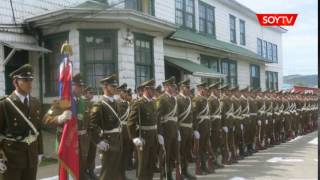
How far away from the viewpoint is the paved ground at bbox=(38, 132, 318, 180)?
1009 cm

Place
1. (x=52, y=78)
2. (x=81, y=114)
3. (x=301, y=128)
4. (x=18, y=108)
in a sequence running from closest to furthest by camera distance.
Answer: (x=18, y=108), (x=81, y=114), (x=52, y=78), (x=301, y=128)

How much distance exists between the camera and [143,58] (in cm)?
1548

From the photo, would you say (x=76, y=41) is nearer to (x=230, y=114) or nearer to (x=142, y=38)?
(x=142, y=38)

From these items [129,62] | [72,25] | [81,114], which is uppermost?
[72,25]

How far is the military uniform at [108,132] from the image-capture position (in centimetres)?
736

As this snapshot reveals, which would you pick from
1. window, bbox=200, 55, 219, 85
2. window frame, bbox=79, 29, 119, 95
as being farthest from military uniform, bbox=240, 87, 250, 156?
window, bbox=200, 55, 219, 85

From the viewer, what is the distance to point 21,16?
1336cm

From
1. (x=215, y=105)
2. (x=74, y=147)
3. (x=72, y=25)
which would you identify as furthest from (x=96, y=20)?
(x=74, y=147)

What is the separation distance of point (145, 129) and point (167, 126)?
3.49 ft

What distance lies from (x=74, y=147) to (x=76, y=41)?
766cm

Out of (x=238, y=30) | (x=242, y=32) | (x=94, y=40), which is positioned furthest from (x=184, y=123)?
(x=242, y=32)

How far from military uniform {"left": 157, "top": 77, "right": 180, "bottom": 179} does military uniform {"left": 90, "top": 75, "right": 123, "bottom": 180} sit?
1.82 m

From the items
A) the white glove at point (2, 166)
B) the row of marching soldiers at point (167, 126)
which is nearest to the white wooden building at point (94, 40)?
the row of marching soldiers at point (167, 126)

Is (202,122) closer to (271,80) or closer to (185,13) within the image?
(185,13)
